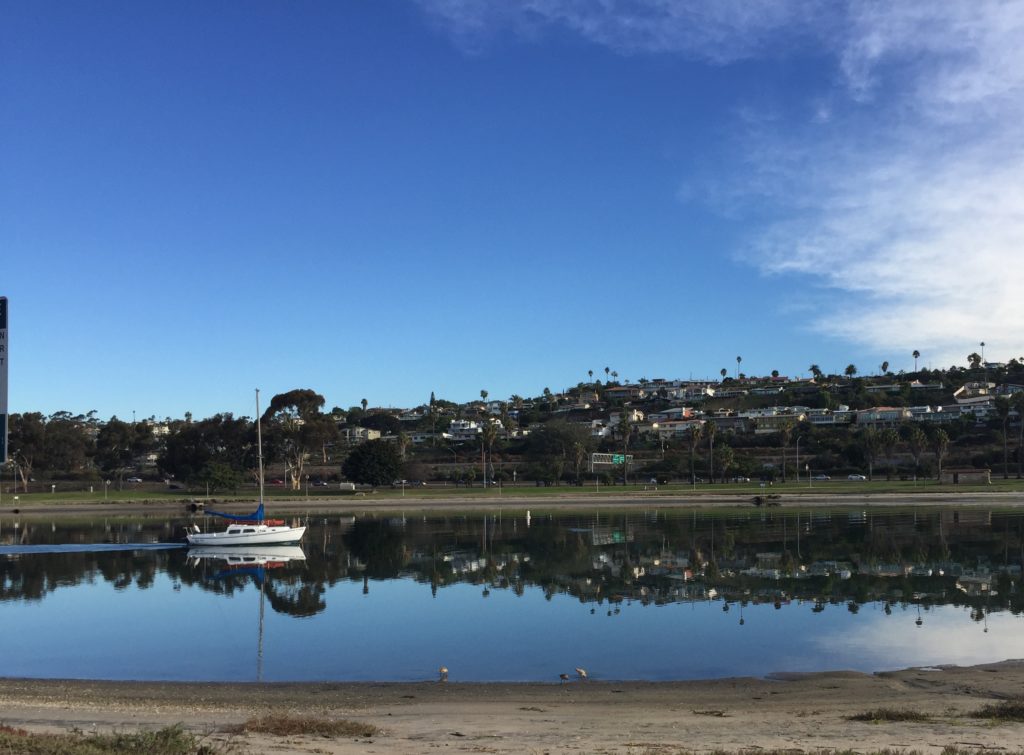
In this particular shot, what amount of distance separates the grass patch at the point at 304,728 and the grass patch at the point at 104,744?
194cm

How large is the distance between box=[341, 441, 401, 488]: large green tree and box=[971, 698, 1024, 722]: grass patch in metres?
107

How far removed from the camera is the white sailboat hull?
59.7 metres

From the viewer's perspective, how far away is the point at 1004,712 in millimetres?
15992

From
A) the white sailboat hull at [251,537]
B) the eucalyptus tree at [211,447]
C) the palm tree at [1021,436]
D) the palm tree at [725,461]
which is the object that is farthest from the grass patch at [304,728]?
the palm tree at [1021,436]

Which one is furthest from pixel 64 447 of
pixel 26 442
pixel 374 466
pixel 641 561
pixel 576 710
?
pixel 576 710

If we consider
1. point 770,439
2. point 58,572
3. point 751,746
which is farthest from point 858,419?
point 751,746

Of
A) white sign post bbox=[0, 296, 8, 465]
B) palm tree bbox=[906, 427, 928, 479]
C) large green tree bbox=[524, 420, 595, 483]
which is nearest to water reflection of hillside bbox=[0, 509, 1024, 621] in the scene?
white sign post bbox=[0, 296, 8, 465]

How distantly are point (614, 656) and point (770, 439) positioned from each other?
166 metres

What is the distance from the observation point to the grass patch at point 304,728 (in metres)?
15.3

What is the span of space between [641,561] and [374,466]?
254 ft

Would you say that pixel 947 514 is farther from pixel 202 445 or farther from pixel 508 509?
pixel 202 445

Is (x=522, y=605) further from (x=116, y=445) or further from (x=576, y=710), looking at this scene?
(x=116, y=445)

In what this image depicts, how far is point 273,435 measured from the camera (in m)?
123

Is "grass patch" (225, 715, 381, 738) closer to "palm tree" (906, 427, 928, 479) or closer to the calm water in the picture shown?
the calm water
